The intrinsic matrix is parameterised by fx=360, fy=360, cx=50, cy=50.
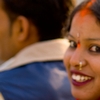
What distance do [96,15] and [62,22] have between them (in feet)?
1.54

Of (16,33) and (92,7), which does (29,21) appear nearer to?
(16,33)

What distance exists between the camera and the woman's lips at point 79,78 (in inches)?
45.2

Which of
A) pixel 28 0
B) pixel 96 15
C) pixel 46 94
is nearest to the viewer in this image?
pixel 96 15

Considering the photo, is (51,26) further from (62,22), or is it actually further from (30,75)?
(30,75)

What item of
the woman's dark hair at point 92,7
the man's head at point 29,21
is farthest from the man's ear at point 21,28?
the woman's dark hair at point 92,7

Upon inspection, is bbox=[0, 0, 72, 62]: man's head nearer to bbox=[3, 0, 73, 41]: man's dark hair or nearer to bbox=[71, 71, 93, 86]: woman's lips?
bbox=[3, 0, 73, 41]: man's dark hair

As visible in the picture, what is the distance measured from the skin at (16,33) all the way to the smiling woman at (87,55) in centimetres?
38

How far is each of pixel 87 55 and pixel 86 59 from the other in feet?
0.04

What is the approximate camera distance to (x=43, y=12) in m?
1.55

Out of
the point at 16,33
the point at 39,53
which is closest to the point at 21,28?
the point at 16,33

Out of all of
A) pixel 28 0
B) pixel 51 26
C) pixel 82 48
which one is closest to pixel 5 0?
pixel 28 0

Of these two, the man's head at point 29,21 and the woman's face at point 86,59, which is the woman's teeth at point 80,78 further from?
the man's head at point 29,21

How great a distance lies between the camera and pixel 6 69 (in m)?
1.47

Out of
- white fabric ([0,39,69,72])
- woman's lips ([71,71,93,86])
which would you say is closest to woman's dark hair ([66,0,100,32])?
woman's lips ([71,71,93,86])
